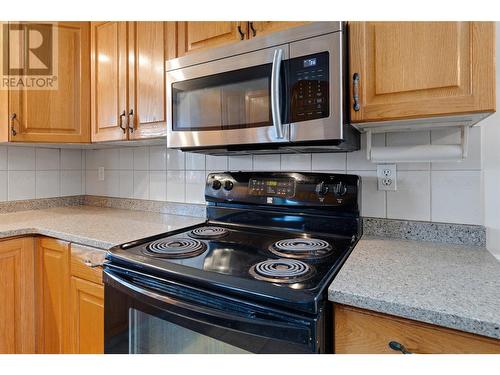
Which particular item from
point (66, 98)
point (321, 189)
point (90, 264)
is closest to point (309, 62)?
point (321, 189)

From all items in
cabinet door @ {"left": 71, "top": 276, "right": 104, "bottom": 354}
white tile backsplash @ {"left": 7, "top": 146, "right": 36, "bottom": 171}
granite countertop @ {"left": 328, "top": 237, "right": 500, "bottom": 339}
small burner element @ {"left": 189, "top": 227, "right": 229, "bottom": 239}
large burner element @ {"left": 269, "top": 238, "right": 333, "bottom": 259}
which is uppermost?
white tile backsplash @ {"left": 7, "top": 146, "right": 36, "bottom": 171}

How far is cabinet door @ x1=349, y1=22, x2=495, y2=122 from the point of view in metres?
0.83

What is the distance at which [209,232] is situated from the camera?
1.32 metres

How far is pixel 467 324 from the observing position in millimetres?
587

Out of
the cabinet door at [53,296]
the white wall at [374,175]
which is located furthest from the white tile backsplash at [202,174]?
the cabinet door at [53,296]

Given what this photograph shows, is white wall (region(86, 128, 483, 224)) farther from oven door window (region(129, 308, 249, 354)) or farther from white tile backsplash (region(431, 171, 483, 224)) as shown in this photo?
oven door window (region(129, 308, 249, 354))

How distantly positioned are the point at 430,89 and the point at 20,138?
195cm

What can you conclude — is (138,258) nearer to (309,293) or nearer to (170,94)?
(309,293)

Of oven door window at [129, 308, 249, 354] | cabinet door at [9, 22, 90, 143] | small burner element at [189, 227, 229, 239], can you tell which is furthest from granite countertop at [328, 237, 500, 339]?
cabinet door at [9, 22, 90, 143]

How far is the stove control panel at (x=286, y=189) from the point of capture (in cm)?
119

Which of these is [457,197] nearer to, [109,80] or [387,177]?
[387,177]

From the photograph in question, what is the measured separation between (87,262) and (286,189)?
2.95ft

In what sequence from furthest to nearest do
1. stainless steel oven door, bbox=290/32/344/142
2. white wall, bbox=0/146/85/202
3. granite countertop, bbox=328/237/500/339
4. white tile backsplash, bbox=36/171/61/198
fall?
white tile backsplash, bbox=36/171/61/198
white wall, bbox=0/146/85/202
stainless steel oven door, bbox=290/32/344/142
granite countertop, bbox=328/237/500/339
